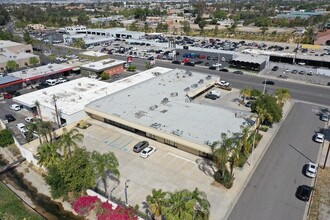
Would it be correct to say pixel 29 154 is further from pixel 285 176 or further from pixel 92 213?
pixel 285 176

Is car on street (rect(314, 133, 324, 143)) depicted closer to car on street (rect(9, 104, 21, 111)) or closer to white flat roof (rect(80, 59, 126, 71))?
white flat roof (rect(80, 59, 126, 71))

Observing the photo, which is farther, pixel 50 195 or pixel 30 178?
pixel 30 178

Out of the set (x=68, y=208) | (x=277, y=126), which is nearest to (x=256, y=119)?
(x=277, y=126)

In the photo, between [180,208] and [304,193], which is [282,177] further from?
[180,208]

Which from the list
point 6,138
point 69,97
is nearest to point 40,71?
point 69,97

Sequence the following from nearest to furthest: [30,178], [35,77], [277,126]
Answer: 1. [30,178]
2. [277,126]
3. [35,77]
